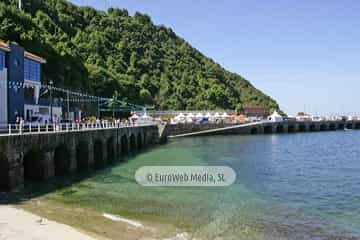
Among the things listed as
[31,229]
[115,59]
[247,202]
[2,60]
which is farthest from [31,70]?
[115,59]

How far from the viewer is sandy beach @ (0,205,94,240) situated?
14.4 meters

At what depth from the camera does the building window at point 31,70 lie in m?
42.1

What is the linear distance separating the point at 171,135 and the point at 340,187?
5797cm

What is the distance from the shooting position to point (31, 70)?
43.5 m

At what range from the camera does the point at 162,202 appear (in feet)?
72.0

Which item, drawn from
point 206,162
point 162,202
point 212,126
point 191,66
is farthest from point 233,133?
point 191,66

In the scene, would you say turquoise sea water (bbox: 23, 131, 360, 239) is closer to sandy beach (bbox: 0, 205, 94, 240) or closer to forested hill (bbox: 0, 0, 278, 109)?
sandy beach (bbox: 0, 205, 94, 240)

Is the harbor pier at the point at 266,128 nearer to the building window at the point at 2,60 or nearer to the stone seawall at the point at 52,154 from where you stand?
the stone seawall at the point at 52,154

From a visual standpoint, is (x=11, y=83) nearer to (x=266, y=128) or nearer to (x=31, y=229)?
(x=31, y=229)

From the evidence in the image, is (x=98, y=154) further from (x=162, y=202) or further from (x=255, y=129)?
(x=255, y=129)

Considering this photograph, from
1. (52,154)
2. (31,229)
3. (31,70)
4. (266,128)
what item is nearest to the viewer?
(31,229)

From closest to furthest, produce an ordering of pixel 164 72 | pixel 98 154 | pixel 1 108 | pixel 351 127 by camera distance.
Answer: pixel 1 108 → pixel 98 154 → pixel 351 127 → pixel 164 72

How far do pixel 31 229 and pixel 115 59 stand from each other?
429ft

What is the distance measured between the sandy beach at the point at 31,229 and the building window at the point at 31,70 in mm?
27170
